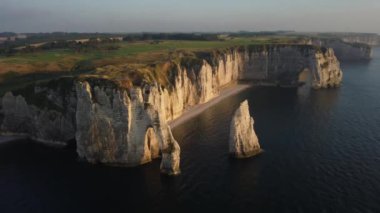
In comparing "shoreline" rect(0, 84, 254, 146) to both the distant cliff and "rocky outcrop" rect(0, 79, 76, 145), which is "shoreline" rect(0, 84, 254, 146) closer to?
the distant cliff

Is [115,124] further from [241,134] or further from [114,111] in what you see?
[241,134]

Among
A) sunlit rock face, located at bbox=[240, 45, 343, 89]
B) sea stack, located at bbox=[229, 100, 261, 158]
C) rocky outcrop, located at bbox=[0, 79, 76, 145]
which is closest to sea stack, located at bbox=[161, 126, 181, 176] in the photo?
→ sea stack, located at bbox=[229, 100, 261, 158]

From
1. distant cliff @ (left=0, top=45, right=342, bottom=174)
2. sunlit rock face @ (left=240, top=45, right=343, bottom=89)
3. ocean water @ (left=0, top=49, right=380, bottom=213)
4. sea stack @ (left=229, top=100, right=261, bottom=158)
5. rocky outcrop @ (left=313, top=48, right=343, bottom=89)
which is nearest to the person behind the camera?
ocean water @ (left=0, top=49, right=380, bottom=213)

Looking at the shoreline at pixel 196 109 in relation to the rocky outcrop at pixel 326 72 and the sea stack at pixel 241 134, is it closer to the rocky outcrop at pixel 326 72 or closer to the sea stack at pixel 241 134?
the sea stack at pixel 241 134

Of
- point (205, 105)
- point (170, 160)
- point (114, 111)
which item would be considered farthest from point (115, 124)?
point (205, 105)

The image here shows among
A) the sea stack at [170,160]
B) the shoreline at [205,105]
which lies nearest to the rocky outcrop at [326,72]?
the shoreline at [205,105]

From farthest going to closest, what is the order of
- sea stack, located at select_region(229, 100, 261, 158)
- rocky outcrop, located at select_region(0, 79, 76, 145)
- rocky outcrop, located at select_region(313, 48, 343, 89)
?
rocky outcrop, located at select_region(313, 48, 343, 89), rocky outcrop, located at select_region(0, 79, 76, 145), sea stack, located at select_region(229, 100, 261, 158)

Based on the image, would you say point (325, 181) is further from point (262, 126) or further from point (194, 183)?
point (262, 126)
